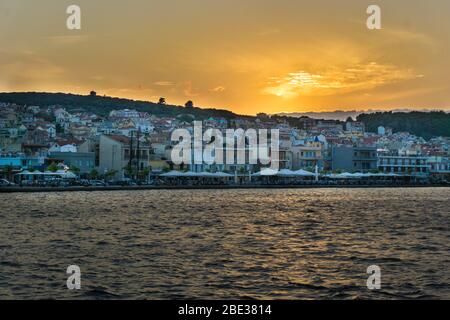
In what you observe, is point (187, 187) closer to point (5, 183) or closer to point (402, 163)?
point (5, 183)

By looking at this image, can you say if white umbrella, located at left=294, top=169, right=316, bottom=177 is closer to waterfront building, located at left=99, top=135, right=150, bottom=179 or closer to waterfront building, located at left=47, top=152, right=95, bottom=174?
waterfront building, located at left=99, top=135, right=150, bottom=179

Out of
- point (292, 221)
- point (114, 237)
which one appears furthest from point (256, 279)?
point (292, 221)

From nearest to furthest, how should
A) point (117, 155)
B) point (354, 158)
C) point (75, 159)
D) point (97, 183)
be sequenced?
point (97, 183) → point (75, 159) → point (117, 155) → point (354, 158)

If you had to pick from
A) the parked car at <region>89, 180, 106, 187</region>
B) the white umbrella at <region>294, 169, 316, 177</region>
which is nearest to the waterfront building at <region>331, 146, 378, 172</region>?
the white umbrella at <region>294, 169, 316, 177</region>

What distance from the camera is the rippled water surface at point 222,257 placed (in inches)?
468

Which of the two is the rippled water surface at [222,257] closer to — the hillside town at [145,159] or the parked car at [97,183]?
the parked car at [97,183]

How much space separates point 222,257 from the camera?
16328 mm

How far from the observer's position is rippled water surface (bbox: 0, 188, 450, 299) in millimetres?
11883

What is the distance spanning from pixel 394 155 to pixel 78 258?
282 ft

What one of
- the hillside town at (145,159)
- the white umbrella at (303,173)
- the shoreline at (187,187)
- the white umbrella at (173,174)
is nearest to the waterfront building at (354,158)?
the hillside town at (145,159)

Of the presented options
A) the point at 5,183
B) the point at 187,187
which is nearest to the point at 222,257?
the point at 5,183

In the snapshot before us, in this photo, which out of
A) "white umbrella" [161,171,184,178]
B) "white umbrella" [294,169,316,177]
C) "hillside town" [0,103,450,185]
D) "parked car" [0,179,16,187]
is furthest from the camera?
"white umbrella" [294,169,316,177]

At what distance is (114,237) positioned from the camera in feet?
70.5
